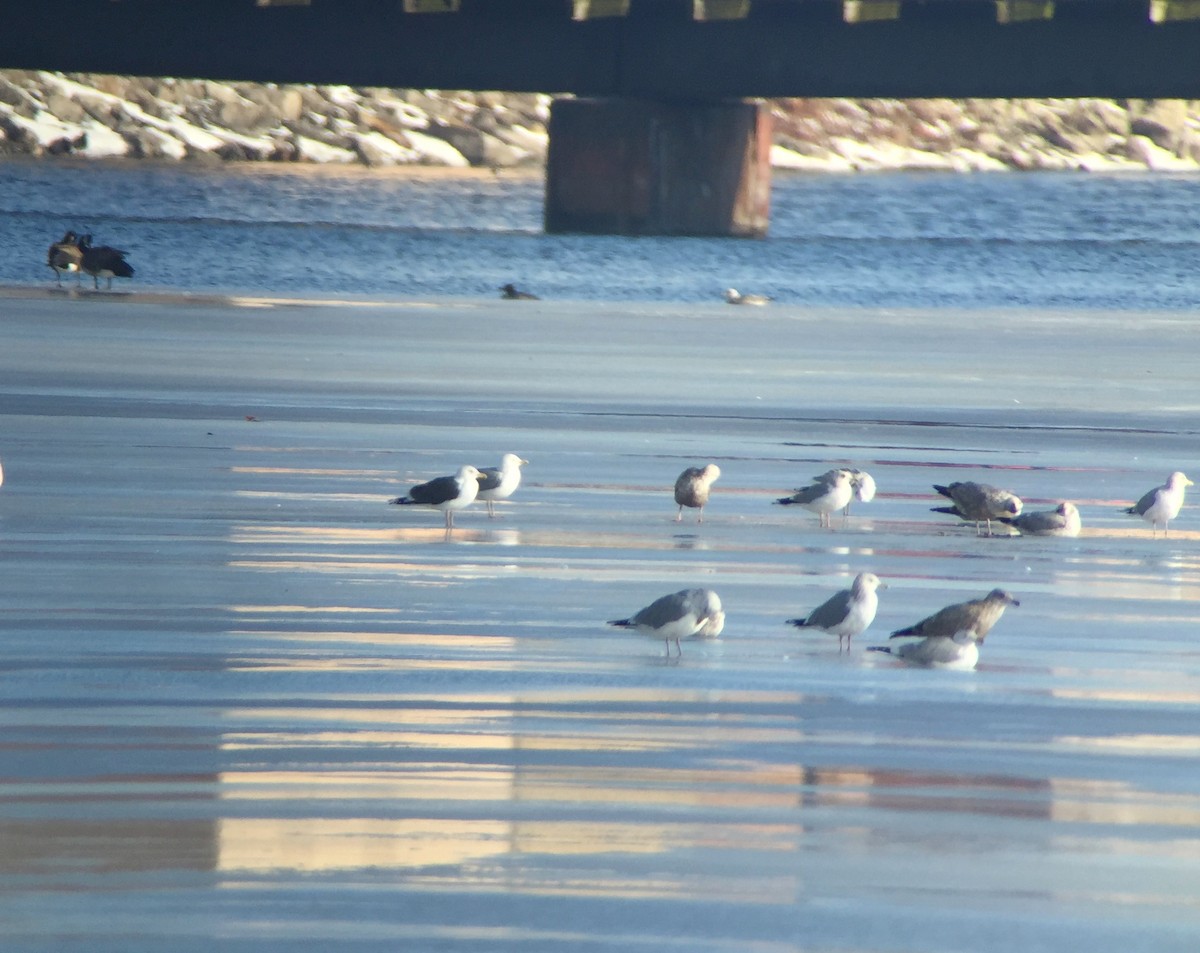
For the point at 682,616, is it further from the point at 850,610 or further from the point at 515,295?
the point at 515,295

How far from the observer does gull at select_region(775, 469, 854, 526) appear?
1302cm

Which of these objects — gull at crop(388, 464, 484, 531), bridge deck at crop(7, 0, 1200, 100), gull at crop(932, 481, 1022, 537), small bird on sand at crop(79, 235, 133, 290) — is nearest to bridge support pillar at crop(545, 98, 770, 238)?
bridge deck at crop(7, 0, 1200, 100)

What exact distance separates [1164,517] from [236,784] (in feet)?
24.4

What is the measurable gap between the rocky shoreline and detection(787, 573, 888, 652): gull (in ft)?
398

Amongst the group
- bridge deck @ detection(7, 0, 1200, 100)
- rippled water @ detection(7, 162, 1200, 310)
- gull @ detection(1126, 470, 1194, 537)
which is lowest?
rippled water @ detection(7, 162, 1200, 310)

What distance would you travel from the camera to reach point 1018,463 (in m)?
17.1

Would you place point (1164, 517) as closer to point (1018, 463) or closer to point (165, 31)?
point (1018, 463)

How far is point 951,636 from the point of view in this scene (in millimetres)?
9406

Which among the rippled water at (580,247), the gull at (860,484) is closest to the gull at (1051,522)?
the gull at (860,484)

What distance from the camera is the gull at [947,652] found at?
30.8 ft

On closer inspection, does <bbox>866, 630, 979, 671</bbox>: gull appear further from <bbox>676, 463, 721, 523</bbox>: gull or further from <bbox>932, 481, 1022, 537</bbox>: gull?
<bbox>676, 463, 721, 523</bbox>: gull

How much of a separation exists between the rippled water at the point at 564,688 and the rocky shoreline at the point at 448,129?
373ft

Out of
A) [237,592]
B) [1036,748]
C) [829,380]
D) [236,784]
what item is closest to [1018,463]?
[829,380]

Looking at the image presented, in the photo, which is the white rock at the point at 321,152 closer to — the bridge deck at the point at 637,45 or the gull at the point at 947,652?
the bridge deck at the point at 637,45
